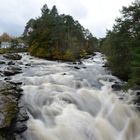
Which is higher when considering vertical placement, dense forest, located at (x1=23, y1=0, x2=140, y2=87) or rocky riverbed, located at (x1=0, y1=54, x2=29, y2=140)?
dense forest, located at (x1=23, y1=0, x2=140, y2=87)

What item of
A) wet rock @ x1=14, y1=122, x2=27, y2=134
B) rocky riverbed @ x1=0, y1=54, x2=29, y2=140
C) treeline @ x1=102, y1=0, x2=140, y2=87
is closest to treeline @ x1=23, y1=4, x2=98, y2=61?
treeline @ x1=102, y1=0, x2=140, y2=87

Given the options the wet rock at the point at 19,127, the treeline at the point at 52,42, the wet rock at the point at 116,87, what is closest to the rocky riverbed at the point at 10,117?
the wet rock at the point at 19,127

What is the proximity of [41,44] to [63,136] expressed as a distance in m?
41.1

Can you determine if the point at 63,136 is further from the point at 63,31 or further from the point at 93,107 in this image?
the point at 63,31

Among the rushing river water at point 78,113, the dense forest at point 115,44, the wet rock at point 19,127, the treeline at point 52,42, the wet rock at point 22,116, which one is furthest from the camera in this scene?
the treeline at point 52,42

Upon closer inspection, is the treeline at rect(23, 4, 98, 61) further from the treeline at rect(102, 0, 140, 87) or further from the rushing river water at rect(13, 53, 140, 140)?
the rushing river water at rect(13, 53, 140, 140)

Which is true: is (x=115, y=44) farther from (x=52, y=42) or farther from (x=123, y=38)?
(x=52, y=42)

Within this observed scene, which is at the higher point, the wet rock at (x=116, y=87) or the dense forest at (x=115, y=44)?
the dense forest at (x=115, y=44)

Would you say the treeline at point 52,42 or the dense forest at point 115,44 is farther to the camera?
the treeline at point 52,42

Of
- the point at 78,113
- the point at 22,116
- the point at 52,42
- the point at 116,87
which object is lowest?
the point at 78,113

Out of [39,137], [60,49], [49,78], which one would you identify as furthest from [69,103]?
[60,49]

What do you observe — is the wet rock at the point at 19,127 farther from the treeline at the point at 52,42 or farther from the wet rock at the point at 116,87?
the treeline at the point at 52,42

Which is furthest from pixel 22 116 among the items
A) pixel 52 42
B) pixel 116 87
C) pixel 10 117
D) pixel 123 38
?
pixel 52 42

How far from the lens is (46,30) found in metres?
55.9
